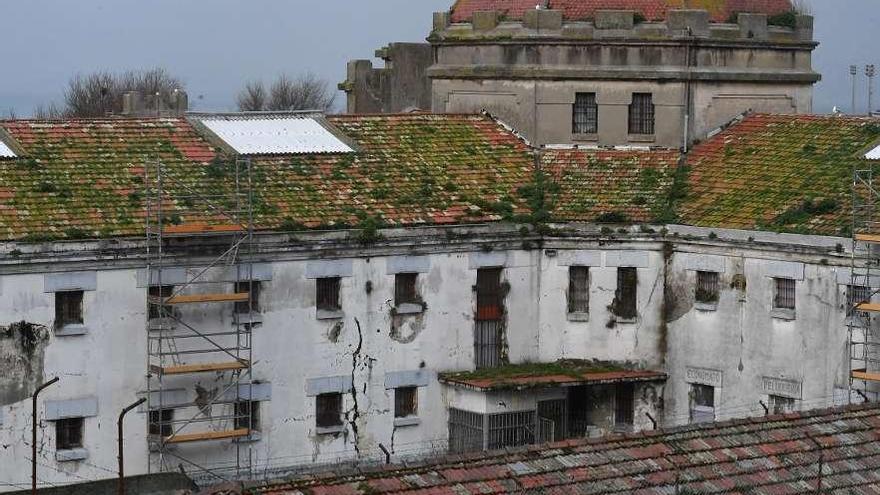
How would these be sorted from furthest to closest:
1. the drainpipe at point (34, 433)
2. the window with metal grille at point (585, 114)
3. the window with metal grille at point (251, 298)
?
the window with metal grille at point (585, 114)
the window with metal grille at point (251, 298)
the drainpipe at point (34, 433)

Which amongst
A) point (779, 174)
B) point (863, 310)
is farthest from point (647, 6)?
point (863, 310)

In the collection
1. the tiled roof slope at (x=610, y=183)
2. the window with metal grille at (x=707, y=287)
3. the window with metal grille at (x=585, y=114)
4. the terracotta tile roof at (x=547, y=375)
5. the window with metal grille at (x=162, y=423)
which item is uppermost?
the window with metal grille at (x=585, y=114)

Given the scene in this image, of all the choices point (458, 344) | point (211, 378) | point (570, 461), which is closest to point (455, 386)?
point (458, 344)

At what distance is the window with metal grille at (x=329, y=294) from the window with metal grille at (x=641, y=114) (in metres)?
9.79

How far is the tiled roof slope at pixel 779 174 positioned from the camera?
44625 millimetres

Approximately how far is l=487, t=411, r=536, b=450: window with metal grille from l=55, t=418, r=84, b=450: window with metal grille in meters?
9.30

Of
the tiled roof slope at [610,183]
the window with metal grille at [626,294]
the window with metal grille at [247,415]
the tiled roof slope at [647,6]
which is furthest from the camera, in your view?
the tiled roof slope at [647,6]

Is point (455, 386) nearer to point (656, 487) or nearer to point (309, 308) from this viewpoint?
point (309, 308)

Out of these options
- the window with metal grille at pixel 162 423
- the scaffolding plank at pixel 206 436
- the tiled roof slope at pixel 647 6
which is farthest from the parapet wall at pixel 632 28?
the window with metal grille at pixel 162 423

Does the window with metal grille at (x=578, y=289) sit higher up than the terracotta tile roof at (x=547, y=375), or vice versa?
the window with metal grille at (x=578, y=289)

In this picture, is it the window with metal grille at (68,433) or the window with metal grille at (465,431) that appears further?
the window with metal grille at (465,431)

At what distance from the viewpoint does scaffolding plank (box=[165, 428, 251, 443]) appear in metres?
42.1

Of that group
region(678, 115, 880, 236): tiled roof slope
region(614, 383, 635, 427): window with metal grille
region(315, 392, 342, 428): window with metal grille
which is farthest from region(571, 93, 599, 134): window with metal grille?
region(315, 392, 342, 428): window with metal grille

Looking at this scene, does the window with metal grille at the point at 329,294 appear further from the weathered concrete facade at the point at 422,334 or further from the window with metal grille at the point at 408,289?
the window with metal grille at the point at 408,289
